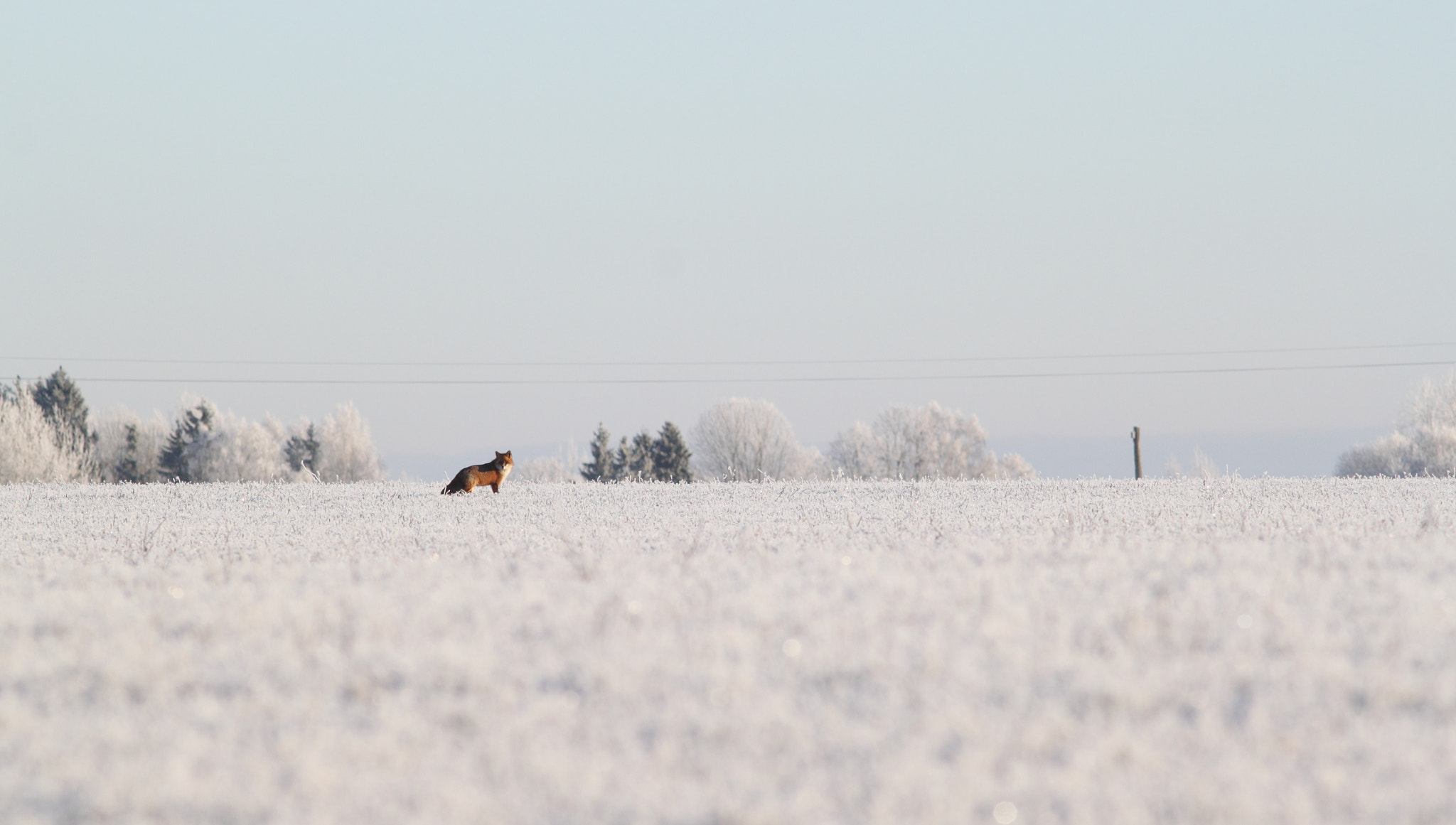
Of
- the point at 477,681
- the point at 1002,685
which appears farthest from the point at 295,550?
the point at 1002,685

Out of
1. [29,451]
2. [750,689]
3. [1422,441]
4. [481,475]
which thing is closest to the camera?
[750,689]

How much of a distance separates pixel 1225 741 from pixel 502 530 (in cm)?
1054

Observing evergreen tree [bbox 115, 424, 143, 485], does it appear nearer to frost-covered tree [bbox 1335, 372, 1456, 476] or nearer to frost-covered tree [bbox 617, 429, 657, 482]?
frost-covered tree [bbox 617, 429, 657, 482]

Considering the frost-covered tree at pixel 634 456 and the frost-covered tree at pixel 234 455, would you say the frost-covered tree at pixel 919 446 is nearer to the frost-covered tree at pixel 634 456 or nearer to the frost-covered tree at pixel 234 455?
the frost-covered tree at pixel 634 456

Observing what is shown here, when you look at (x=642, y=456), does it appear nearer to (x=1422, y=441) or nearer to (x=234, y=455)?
(x=234, y=455)

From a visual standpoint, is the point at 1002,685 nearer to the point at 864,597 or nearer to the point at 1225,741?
the point at 1225,741

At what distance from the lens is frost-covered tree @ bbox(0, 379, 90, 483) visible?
4741 cm

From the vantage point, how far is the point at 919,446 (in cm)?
9219

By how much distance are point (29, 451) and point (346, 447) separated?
49.1 meters

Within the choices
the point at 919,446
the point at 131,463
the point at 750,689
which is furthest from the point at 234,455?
the point at 750,689

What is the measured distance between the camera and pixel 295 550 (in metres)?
11.7

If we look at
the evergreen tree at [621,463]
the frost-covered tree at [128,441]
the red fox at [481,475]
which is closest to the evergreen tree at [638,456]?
the evergreen tree at [621,463]

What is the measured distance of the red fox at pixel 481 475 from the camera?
783 inches

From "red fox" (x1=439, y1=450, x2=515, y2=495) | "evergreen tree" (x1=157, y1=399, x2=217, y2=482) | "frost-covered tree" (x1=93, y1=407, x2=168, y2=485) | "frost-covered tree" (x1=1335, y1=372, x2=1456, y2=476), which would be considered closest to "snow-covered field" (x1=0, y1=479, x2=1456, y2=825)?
"red fox" (x1=439, y1=450, x2=515, y2=495)
